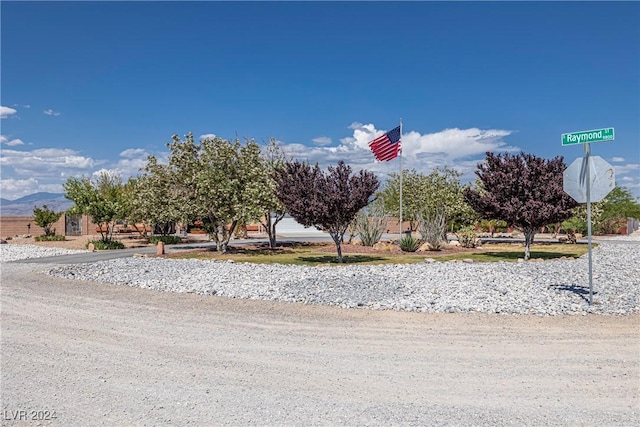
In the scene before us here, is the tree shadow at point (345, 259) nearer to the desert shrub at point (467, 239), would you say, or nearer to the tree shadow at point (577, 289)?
the tree shadow at point (577, 289)

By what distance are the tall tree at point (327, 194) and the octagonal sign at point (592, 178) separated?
8.12 m

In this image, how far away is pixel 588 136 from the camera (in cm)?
955

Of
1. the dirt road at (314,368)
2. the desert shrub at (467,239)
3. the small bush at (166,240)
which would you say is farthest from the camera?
the small bush at (166,240)

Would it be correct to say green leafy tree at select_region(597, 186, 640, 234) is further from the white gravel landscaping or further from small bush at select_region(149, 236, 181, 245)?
the white gravel landscaping

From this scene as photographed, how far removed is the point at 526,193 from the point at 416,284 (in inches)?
365

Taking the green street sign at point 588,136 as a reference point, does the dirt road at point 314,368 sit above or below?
below

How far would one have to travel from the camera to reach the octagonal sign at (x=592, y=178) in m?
9.55

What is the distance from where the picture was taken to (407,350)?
6.79 meters

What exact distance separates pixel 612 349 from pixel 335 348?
3.89 metres

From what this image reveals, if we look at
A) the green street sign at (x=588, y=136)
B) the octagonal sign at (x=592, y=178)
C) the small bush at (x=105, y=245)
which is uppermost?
the green street sign at (x=588, y=136)

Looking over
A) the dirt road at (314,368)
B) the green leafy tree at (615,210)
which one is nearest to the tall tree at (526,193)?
the dirt road at (314,368)

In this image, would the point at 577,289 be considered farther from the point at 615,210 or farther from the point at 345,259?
the point at 615,210

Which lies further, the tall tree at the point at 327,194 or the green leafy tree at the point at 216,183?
the green leafy tree at the point at 216,183

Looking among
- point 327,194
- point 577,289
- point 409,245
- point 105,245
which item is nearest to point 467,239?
point 409,245
